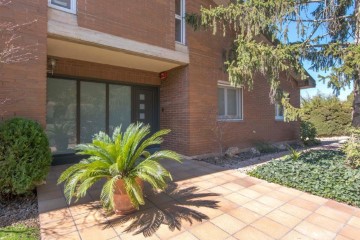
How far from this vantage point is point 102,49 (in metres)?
5.63

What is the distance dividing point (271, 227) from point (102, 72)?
6083 millimetres

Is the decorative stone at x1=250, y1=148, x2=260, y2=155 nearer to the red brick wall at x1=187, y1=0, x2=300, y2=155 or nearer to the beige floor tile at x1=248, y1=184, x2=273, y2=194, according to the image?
the red brick wall at x1=187, y1=0, x2=300, y2=155

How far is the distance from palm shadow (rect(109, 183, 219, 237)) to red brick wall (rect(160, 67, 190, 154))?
3.31m

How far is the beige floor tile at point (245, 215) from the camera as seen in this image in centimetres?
328

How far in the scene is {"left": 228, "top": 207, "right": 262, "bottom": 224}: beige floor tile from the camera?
3.28 m

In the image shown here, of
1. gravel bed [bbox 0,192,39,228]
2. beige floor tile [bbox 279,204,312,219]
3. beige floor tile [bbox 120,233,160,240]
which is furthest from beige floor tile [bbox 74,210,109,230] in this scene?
beige floor tile [bbox 279,204,312,219]

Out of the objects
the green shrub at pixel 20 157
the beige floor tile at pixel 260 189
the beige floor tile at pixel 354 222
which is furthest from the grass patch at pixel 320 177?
the green shrub at pixel 20 157

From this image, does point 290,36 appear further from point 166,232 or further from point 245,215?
point 166,232

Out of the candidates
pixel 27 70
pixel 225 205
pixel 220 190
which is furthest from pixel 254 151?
pixel 27 70

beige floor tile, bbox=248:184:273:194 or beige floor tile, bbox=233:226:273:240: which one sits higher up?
beige floor tile, bbox=248:184:273:194

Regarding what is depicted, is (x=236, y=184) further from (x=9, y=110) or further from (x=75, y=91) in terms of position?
(x=75, y=91)

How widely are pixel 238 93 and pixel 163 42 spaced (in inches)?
155

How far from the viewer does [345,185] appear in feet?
14.1

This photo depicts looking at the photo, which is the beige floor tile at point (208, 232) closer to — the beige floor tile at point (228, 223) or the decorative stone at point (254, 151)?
the beige floor tile at point (228, 223)
